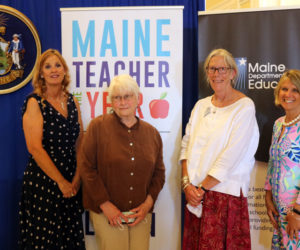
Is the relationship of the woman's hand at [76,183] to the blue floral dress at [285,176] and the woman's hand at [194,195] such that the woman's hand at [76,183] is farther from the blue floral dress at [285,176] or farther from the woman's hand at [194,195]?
the blue floral dress at [285,176]

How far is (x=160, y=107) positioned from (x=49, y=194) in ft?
3.44

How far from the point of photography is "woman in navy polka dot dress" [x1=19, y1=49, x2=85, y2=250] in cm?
194

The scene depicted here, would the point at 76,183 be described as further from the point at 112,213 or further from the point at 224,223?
the point at 224,223

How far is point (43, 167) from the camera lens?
195 cm

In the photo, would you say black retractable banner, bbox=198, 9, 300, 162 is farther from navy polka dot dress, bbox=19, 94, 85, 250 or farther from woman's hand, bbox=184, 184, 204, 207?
navy polka dot dress, bbox=19, 94, 85, 250

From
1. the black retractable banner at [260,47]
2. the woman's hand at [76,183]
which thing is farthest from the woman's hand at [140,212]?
the black retractable banner at [260,47]

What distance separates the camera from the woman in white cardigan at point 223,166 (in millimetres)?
1728

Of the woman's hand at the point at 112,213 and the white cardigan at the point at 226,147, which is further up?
the white cardigan at the point at 226,147

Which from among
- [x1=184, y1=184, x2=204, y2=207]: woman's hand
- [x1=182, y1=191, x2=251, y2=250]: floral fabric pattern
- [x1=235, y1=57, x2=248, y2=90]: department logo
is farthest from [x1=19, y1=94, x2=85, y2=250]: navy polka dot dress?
[x1=235, y1=57, x2=248, y2=90]: department logo

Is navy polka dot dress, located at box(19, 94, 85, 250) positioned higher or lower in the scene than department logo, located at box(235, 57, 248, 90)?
lower

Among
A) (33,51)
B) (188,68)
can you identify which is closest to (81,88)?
(33,51)

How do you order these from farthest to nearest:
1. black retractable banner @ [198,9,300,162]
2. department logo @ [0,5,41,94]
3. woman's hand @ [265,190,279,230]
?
department logo @ [0,5,41,94], black retractable banner @ [198,9,300,162], woman's hand @ [265,190,279,230]

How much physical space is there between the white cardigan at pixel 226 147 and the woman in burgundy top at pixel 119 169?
30 centimetres

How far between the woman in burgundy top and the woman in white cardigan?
314mm
